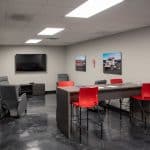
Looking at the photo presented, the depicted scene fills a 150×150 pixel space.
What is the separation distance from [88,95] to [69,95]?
1.24 ft

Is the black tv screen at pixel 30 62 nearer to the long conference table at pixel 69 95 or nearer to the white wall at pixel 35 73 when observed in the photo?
the white wall at pixel 35 73

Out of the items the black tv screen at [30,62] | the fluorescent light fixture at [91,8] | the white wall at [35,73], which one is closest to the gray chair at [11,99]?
the fluorescent light fixture at [91,8]

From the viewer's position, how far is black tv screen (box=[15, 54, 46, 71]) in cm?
1095

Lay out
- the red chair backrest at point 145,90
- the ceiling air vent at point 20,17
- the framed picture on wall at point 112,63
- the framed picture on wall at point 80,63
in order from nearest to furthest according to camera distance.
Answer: the ceiling air vent at point 20,17, the red chair backrest at point 145,90, the framed picture on wall at point 112,63, the framed picture on wall at point 80,63

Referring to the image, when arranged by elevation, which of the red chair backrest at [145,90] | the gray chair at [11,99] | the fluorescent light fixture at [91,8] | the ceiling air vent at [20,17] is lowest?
the gray chair at [11,99]

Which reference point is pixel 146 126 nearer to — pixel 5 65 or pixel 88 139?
pixel 88 139

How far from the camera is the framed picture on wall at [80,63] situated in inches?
371

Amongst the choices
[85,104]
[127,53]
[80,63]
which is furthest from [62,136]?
[80,63]

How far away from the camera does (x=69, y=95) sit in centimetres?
442

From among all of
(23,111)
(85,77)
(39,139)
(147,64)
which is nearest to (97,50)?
(85,77)

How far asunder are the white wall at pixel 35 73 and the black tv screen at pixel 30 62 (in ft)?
0.63

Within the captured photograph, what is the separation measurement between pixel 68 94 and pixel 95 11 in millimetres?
1618

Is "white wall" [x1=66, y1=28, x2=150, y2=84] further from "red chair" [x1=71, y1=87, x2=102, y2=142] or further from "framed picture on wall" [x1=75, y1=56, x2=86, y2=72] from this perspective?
"red chair" [x1=71, y1=87, x2=102, y2=142]

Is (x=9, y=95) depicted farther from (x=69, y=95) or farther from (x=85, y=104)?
(x=85, y=104)
